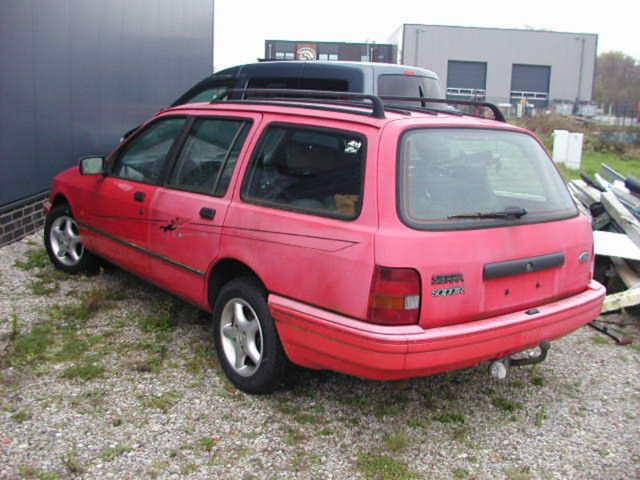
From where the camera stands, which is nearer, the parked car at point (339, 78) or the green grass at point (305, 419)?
the green grass at point (305, 419)

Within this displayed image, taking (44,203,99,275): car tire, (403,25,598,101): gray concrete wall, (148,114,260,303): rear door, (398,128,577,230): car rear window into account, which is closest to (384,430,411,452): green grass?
(398,128,577,230): car rear window

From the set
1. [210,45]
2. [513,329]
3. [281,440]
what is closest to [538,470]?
[513,329]

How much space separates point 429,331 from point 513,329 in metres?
0.55

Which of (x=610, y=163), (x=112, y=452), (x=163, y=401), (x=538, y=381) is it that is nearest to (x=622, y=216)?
(x=538, y=381)

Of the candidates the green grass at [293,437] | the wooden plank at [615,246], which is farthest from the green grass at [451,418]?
the wooden plank at [615,246]

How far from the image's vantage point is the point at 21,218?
761 centimetres

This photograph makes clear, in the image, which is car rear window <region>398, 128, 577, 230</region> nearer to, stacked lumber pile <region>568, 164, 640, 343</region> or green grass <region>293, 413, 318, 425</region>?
green grass <region>293, 413, 318, 425</region>

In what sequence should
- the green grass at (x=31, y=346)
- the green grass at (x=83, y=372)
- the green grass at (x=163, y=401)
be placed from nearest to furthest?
1. the green grass at (x=163, y=401)
2. the green grass at (x=83, y=372)
3. the green grass at (x=31, y=346)

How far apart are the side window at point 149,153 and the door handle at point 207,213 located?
0.76 meters

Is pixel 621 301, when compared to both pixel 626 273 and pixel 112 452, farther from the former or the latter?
pixel 112 452

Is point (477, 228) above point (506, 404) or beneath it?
above

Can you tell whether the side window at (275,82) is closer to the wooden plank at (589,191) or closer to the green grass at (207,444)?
the wooden plank at (589,191)

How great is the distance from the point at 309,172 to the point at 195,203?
995 millimetres

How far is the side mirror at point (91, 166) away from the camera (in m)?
5.60
